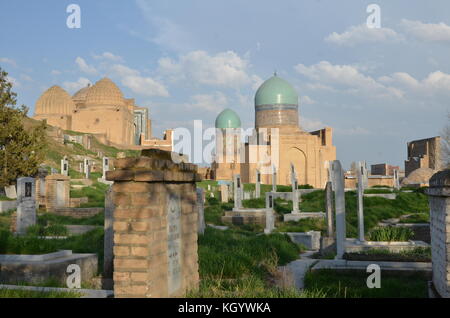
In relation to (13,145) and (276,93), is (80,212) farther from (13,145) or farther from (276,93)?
(276,93)

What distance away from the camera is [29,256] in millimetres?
7051

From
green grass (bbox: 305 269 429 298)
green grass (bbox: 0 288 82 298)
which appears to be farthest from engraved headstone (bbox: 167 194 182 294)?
green grass (bbox: 305 269 429 298)

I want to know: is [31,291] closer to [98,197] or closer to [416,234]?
[416,234]

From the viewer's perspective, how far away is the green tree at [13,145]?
64.0 feet

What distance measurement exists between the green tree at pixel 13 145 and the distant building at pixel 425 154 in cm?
3981

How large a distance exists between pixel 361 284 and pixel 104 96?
57.3 meters

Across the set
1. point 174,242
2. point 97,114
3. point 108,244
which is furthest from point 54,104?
point 174,242

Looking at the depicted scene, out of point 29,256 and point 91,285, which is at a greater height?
point 29,256

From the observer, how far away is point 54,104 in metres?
61.4

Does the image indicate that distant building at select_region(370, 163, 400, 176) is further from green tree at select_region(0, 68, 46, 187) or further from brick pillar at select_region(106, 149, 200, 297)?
brick pillar at select_region(106, 149, 200, 297)

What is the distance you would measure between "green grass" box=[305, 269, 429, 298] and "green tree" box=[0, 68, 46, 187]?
1615 centimetres

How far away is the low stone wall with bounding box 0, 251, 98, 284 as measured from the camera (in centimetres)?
668
